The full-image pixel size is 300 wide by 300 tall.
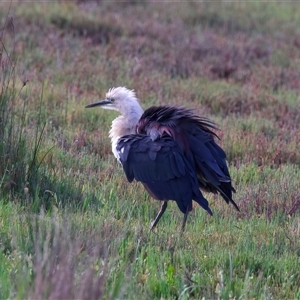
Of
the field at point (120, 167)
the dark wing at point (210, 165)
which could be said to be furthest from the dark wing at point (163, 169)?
the field at point (120, 167)

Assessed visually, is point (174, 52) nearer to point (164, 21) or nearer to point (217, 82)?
point (217, 82)

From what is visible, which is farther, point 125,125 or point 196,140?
point 125,125

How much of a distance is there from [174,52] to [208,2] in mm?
5357

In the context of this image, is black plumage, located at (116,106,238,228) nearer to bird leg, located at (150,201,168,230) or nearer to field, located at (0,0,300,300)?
bird leg, located at (150,201,168,230)

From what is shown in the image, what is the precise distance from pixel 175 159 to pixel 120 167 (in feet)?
4.70

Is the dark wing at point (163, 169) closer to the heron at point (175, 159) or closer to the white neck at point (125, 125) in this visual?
the heron at point (175, 159)

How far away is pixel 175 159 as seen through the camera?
5.46 metres

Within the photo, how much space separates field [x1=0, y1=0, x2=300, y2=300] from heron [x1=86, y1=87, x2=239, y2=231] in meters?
0.26

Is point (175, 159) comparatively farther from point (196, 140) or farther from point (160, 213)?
point (160, 213)

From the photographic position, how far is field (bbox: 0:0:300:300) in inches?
164

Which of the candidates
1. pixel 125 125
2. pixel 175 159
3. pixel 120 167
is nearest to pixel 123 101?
pixel 125 125

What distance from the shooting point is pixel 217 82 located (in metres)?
10.6

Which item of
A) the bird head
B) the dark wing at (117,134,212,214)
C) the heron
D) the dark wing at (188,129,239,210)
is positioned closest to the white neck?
the bird head

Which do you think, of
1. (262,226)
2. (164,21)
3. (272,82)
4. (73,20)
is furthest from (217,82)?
(262,226)
